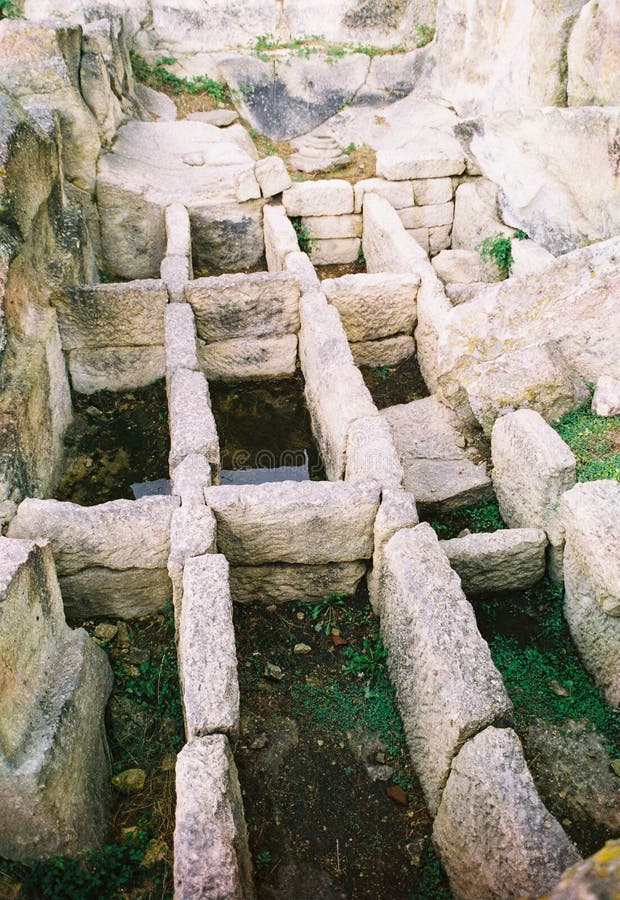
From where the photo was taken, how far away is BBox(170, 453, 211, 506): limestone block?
396cm

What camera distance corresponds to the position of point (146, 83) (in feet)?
32.3

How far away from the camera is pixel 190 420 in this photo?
15.1 ft

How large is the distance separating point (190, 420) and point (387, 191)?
5.05 meters

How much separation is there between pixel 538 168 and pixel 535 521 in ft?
11.8

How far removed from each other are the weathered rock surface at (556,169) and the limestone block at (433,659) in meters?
3.46

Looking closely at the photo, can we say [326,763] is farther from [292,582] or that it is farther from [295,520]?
[295,520]

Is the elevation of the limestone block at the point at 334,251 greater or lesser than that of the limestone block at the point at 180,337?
lesser

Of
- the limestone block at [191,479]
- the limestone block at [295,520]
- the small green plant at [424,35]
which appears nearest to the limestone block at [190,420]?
the limestone block at [191,479]

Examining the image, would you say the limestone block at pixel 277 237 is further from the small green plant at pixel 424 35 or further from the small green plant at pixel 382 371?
the small green plant at pixel 424 35

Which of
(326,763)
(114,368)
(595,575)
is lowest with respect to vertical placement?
(326,763)

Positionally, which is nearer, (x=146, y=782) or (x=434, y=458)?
(x=146, y=782)

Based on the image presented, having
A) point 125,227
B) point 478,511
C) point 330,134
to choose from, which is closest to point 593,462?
point 478,511

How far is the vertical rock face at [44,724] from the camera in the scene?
9.22ft

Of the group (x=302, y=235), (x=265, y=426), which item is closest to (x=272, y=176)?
(x=302, y=235)
